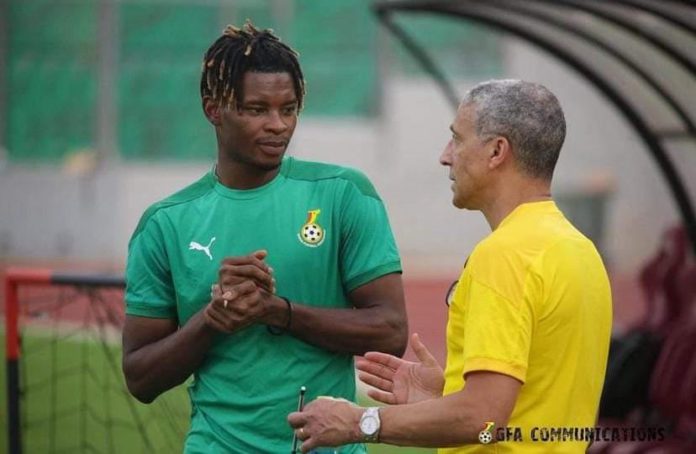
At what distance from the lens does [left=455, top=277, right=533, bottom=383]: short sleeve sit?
3766 mm

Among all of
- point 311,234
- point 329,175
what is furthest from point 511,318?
point 329,175

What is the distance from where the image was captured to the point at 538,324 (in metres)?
3.84

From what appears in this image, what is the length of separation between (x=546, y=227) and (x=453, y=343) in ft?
1.23

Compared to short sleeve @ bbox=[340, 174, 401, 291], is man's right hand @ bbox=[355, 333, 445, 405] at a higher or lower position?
lower

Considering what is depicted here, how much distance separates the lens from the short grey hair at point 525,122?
13.1ft

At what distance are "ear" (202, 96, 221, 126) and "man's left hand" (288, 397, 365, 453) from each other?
113 cm

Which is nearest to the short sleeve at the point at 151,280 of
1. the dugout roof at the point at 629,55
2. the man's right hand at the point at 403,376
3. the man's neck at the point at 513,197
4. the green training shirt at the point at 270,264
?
the green training shirt at the point at 270,264

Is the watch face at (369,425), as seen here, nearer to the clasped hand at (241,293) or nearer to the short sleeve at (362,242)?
the clasped hand at (241,293)

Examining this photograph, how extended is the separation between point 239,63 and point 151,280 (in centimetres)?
69

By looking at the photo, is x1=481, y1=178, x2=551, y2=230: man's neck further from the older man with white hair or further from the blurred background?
the blurred background

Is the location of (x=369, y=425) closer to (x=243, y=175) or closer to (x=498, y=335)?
(x=498, y=335)

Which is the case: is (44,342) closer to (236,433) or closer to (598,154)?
(236,433)

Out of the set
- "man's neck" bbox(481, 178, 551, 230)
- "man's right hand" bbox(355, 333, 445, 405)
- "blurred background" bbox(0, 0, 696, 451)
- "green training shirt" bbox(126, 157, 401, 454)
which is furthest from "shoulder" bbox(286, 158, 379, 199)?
"blurred background" bbox(0, 0, 696, 451)

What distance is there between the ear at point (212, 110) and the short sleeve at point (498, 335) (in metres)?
1.27
